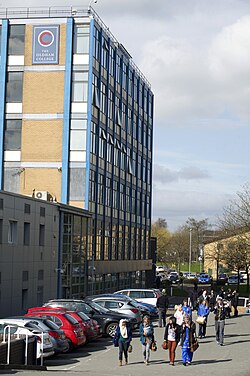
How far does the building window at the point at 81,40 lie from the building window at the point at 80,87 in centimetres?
176

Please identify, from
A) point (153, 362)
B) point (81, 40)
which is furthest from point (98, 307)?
point (81, 40)

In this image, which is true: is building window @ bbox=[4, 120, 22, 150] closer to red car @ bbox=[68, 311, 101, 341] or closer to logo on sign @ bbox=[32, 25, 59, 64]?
logo on sign @ bbox=[32, 25, 59, 64]

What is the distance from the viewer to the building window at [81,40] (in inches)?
2109

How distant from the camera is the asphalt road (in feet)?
63.7

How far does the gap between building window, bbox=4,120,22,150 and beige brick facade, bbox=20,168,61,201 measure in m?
2.16

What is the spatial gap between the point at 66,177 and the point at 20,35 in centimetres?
1166

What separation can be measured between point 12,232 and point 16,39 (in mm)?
23022

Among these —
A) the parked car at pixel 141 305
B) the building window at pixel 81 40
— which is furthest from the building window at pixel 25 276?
the building window at pixel 81 40

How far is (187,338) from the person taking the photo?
2034 cm

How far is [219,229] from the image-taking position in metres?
75.4

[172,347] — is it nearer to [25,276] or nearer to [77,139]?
[25,276]

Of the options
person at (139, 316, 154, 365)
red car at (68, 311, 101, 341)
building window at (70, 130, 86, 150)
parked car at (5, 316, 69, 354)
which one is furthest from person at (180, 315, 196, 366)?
building window at (70, 130, 86, 150)

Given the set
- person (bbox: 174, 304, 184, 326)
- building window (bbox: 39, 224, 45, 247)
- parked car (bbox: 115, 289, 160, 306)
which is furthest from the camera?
building window (bbox: 39, 224, 45, 247)

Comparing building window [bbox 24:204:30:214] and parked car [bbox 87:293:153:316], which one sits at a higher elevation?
building window [bbox 24:204:30:214]
